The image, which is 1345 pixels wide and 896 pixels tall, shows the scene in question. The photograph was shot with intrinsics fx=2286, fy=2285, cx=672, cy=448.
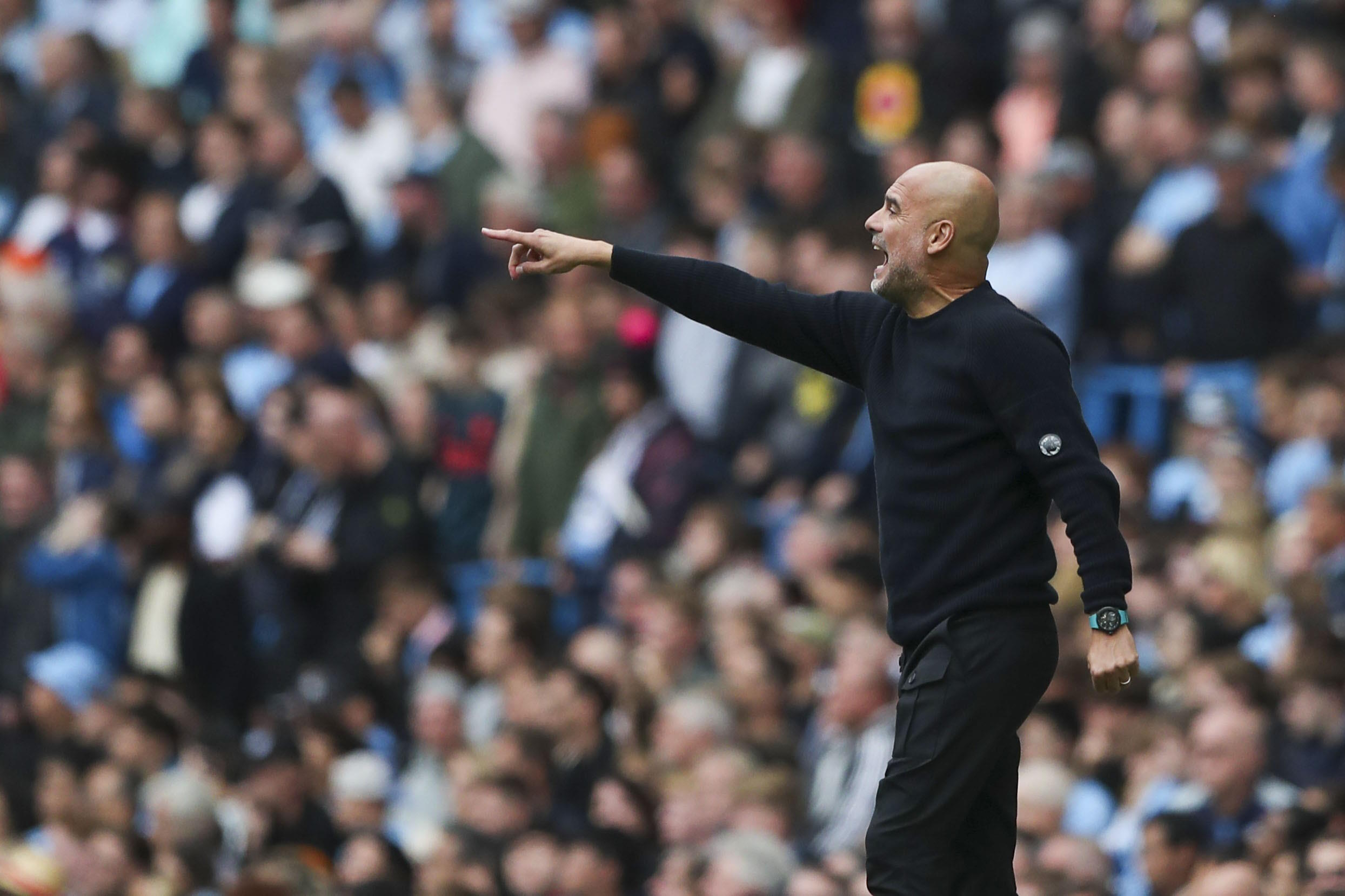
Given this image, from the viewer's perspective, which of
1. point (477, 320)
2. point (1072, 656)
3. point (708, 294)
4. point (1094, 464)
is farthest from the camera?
point (477, 320)

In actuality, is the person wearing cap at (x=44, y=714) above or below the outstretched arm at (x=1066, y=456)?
above

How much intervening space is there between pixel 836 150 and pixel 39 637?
5.09 m

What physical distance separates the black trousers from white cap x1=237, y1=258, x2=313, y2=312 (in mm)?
8032

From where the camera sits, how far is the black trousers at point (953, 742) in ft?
16.8

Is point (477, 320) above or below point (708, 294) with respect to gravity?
above

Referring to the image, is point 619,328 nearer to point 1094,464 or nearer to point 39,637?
point 39,637

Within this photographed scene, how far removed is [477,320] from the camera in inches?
508

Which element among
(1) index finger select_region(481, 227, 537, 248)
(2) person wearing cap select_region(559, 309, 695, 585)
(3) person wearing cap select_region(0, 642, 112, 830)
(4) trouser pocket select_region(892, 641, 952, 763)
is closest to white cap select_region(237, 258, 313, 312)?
(2) person wearing cap select_region(559, 309, 695, 585)

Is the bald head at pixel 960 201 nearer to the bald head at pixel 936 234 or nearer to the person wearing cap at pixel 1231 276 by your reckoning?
the bald head at pixel 936 234

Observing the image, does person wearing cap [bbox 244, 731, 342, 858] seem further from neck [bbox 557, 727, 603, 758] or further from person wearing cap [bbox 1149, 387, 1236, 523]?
person wearing cap [bbox 1149, 387, 1236, 523]

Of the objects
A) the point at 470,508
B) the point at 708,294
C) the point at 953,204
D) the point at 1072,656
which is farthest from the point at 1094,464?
the point at 470,508

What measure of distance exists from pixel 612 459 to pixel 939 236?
21.3ft

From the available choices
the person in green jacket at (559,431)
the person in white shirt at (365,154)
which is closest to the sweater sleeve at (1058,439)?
the person in green jacket at (559,431)

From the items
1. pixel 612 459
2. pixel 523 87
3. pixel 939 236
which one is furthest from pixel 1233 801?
pixel 523 87
